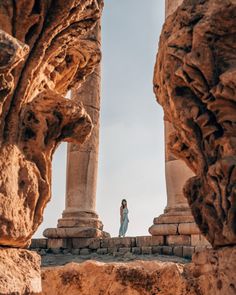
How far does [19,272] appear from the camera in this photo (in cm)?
238

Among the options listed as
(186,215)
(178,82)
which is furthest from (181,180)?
(178,82)

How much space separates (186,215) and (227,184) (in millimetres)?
10752

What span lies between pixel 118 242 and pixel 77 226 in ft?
5.77

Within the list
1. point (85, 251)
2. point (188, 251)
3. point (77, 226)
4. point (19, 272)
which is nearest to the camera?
point (19, 272)

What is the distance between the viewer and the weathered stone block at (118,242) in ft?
45.5

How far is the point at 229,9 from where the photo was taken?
3301 millimetres

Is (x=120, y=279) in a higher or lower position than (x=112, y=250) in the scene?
lower

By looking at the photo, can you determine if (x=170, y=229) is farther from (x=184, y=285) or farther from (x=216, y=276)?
(x=216, y=276)

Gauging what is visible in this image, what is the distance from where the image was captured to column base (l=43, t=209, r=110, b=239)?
1491 cm

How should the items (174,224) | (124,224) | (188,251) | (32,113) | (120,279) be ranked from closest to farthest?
(32,113) < (120,279) < (188,251) < (174,224) < (124,224)

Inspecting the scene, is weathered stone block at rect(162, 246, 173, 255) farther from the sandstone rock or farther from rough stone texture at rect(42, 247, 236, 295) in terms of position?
the sandstone rock

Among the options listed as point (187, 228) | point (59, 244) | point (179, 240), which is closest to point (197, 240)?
point (187, 228)

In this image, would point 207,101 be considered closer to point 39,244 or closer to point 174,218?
point 174,218

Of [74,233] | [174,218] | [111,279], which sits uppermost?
[174,218]
